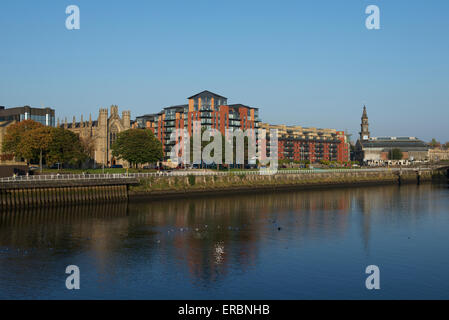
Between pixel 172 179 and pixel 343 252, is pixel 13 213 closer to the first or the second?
pixel 172 179

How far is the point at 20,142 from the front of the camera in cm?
12438

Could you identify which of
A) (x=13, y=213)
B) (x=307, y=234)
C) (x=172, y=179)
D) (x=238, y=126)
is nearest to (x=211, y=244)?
(x=307, y=234)

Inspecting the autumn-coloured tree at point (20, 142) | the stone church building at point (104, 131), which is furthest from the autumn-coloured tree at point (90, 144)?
the autumn-coloured tree at point (20, 142)

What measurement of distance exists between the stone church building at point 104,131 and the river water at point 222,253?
10187cm

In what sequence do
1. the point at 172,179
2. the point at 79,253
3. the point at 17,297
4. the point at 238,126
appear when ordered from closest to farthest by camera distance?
the point at 17,297 → the point at 79,253 → the point at 172,179 → the point at 238,126

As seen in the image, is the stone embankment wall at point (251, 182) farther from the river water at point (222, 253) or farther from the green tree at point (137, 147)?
the green tree at point (137, 147)

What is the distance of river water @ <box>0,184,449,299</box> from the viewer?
1426 inches

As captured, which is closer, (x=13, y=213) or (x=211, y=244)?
(x=211, y=244)

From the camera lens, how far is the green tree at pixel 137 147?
13025cm

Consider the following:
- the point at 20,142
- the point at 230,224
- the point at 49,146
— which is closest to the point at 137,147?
the point at 49,146

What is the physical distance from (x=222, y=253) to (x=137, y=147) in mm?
87635

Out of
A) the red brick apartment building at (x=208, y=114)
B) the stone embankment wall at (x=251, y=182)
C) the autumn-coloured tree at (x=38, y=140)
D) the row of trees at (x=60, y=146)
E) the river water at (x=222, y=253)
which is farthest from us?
the red brick apartment building at (x=208, y=114)

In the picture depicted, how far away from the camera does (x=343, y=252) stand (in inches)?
1948
